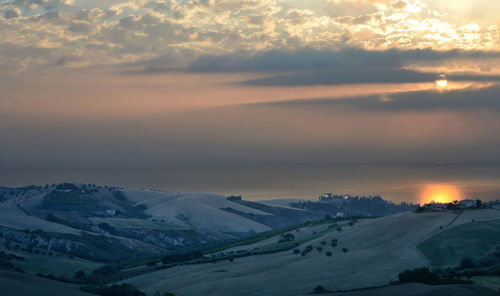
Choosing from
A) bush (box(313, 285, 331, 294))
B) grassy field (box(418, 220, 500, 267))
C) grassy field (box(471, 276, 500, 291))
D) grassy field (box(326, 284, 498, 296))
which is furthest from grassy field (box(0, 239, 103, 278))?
grassy field (box(471, 276, 500, 291))

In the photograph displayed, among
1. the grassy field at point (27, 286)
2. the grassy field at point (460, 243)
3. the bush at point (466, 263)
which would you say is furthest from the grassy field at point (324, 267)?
the grassy field at point (27, 286)

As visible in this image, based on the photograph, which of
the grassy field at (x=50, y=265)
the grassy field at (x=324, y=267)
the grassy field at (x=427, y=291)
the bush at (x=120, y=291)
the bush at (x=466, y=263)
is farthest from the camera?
the grassy field at (x=50, y=265)

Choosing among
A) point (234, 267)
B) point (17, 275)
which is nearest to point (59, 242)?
point (234, 267)

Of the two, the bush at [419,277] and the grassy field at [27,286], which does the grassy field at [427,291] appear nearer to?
the bush at [419,277]

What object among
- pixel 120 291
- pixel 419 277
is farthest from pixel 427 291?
pixel 120 291

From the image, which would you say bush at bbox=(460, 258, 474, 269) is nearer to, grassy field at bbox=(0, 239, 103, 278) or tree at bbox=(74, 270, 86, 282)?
tree at bbox=(74, 270, 86, 282)

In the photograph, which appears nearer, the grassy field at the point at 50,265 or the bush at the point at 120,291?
the bush at the point at 120,291

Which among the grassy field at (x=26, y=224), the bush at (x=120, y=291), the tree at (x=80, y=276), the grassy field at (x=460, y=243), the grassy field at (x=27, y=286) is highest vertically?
the grassy field at (x=460, y=243)
